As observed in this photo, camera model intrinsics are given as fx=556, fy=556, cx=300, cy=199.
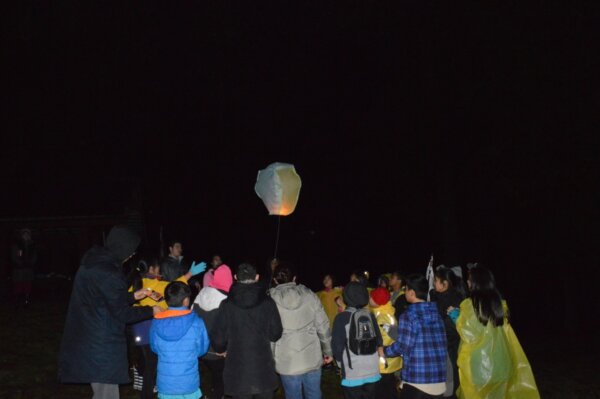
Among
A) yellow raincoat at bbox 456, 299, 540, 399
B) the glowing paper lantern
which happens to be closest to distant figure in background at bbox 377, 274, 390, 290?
the glowing paper lantern

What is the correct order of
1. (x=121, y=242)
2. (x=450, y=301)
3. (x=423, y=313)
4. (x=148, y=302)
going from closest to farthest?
(x=121, y=242) < (x=423, y=313) < (x=450, y=301) < (x=148, y=302)

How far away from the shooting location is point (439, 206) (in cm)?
2286

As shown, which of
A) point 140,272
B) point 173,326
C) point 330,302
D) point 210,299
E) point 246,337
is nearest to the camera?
point 173,326

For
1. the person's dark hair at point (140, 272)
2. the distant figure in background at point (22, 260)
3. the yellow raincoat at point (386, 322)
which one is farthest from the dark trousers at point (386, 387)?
the distant figure in background at point (22, 260)

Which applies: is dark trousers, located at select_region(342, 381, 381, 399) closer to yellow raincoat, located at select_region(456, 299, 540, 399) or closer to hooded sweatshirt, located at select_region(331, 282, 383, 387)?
hooded sweatshirt, located at select_region(331, 282, 383, 387)

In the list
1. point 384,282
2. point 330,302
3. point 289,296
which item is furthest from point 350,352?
point 330,302

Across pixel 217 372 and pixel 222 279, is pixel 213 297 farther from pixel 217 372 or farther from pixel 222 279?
pixel 217 372

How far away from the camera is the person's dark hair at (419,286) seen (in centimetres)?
537

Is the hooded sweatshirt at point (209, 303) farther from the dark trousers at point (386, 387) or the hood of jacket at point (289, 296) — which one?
the dark trousers at point (386, 387)

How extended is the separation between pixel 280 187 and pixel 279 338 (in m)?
4.42

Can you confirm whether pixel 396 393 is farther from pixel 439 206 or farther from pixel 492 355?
pixel 439 206

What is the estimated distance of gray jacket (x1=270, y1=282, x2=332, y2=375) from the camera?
18.3ft

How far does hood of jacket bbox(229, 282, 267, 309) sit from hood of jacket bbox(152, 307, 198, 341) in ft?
1.52

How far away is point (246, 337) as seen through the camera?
5223 millimetres
